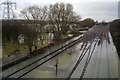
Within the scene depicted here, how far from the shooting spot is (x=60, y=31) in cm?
3641

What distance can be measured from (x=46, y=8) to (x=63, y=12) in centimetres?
269

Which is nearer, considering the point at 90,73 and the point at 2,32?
the point at 90,73

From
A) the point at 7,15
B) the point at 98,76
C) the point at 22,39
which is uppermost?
the point at 7,15

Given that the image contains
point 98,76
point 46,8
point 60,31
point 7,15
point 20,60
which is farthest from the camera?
point 46,8

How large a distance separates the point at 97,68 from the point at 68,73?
8.29 ft

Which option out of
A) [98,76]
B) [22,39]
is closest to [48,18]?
[22,39]

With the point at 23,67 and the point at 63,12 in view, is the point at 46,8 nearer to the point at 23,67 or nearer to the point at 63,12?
the point at 63,12

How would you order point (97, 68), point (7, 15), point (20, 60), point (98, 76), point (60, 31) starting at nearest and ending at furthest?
point (98, 76), point (97, 68), point (20, 60), point (7, 15), point (60, 31)

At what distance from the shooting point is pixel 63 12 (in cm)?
3978

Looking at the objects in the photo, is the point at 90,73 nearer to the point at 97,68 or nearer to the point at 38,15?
the point at 97,68

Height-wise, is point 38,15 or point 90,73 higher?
point 38,15

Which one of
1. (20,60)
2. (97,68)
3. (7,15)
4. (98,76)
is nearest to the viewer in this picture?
(98,76)

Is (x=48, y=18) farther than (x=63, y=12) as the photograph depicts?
No

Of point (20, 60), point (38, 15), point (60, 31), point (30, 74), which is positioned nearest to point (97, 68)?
point (30, 74)
